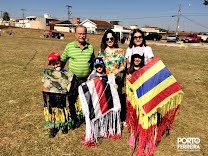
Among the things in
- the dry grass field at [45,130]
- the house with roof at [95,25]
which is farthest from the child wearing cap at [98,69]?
the house with roof at [95,25]

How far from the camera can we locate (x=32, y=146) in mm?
4605

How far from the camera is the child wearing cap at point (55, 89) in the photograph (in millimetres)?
4512

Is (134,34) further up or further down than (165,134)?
further up

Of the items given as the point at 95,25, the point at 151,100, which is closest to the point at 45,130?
the point at 151,100

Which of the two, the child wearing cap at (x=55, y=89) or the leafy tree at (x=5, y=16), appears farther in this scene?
the leafy tree at (x=5, y=16)

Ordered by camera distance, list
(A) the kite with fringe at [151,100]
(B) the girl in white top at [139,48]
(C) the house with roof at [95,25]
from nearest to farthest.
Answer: (A) the kite with fringe at [151,100], (B) the girl in white top at [139,48], (C) the house with roof at [95,25]

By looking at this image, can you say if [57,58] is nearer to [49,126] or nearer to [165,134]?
[49,126]

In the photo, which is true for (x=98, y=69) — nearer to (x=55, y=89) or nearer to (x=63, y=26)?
(x=55, y=89)

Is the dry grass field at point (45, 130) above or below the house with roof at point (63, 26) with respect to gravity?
below

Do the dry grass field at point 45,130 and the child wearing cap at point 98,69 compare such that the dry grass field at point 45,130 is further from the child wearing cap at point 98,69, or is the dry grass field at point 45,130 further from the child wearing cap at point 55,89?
the child wearing cap at point 98,69

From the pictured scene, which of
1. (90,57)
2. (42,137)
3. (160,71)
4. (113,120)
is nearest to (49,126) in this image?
(42,137)

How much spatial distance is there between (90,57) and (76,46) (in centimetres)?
34

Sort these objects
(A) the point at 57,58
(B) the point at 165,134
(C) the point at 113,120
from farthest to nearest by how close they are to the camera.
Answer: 1. (B) the point at 165,134
2. (C) the point at 113,120
3. (A) the point at 57,58

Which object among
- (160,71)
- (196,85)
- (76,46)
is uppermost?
(76,46)
